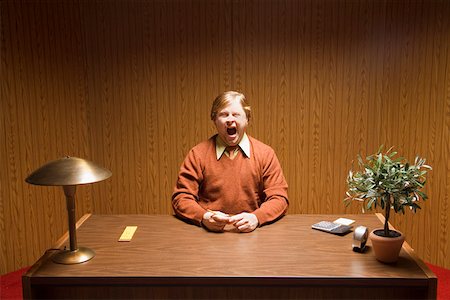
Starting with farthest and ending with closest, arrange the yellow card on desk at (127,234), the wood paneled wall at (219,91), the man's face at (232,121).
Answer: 1. the wood paneled wall at (219,91)
2. the man's face at (232,121)
3. the yellow card on desk at (127,234)

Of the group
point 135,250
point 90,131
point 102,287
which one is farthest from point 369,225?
point 90,131

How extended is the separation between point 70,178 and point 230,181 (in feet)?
3.28

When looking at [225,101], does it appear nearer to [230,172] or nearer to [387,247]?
[230,172]

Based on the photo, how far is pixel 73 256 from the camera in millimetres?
2059

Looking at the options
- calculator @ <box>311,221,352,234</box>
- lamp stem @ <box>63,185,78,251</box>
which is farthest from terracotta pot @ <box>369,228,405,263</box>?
lamp stem @ <box>63,185,78,251</box>

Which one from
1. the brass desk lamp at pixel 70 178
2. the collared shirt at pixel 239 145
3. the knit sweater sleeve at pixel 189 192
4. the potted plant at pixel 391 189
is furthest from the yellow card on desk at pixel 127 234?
the potted plant at pixel 391 189

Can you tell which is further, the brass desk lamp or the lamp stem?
the lamp stem

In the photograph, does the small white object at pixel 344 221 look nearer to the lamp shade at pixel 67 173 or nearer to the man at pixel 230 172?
the man at pixel 230 172

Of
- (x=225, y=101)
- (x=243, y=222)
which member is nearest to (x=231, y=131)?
(x=225, y=101)

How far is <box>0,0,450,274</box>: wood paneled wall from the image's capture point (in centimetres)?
351

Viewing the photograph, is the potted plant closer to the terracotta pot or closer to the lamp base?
the terracotta pot

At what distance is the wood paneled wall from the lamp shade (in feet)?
5.45

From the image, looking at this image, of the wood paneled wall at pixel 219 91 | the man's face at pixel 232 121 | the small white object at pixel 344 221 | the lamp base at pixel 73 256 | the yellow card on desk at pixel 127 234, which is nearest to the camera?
the lamp base at pixel 73 256

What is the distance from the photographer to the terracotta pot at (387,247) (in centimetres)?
196
